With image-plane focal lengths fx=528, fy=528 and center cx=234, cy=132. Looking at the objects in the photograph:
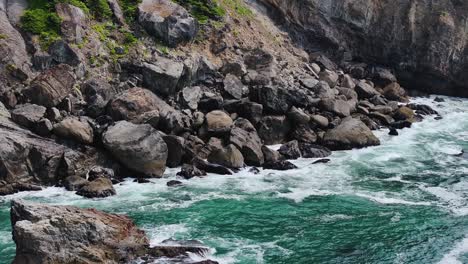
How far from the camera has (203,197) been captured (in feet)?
102

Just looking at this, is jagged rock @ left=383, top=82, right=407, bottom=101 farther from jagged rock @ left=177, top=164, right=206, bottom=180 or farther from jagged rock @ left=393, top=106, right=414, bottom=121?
jagged rock @ left=177, top=164, right=206, bottom=180

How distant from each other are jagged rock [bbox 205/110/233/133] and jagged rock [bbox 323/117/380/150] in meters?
8.22

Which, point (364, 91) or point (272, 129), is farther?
point (364, 91)

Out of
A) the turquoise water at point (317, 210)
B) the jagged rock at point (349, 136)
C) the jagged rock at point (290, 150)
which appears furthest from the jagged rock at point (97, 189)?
the jagged rock at point (349, 136)

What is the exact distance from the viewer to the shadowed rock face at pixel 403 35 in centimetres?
6125

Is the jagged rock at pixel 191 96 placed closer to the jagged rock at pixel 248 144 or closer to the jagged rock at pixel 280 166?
the jagged rock at pixel 248 144

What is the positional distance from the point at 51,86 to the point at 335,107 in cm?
2339

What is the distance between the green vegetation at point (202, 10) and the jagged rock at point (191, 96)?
422 inches

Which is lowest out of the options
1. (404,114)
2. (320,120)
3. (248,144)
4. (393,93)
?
(248,144)

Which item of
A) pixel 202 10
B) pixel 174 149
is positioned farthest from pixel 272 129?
pixel 202 10

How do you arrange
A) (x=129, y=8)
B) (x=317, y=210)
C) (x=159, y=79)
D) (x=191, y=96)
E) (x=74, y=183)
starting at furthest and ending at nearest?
1. (x=129, y=8)
2. (x=191, y=96)
3. (x=159, y=79)
4. (x=74, y=183)
5. (x=317, y=210)

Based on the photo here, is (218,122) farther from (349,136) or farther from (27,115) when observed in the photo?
(27,115)

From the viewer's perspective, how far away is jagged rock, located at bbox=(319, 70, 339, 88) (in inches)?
2050

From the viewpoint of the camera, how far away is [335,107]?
45.9 meters
